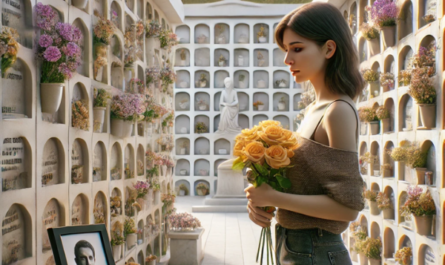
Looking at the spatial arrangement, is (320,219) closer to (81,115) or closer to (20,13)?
(20,13)

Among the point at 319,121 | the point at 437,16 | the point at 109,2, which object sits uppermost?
the point at 109,2

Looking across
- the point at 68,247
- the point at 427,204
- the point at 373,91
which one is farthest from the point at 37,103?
the point at 373,91

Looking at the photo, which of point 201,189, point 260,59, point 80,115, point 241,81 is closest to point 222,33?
point 260,59

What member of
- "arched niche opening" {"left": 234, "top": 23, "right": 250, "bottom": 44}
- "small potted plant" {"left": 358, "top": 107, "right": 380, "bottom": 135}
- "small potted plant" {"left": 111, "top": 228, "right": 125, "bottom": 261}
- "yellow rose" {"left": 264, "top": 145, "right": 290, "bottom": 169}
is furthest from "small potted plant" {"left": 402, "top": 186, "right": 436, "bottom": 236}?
"arched niche opening" {"left": 234, "top": 23, "right": 250, "bottom": 44}

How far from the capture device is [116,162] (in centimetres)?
400

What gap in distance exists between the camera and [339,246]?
4.61ft

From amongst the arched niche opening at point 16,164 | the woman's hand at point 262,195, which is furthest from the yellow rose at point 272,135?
the arched niche opening at point 16,164

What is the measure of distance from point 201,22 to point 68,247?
402 inches

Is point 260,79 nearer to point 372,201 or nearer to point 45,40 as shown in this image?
point 372,201

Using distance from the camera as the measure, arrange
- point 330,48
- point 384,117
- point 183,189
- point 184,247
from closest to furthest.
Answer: point 330,48
point 384,117
point 184,247
point 183,189

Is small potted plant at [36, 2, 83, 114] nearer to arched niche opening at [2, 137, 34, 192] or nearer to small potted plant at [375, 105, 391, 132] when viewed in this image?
arched niche opening at [2, 137, 34, 192]

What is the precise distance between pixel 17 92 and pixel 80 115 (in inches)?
28.6

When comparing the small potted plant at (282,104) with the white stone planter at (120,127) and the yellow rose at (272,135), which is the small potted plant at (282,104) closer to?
the white stone planter at (120,127)

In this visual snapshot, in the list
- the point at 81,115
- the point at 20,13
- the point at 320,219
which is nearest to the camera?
the point at 320,219
